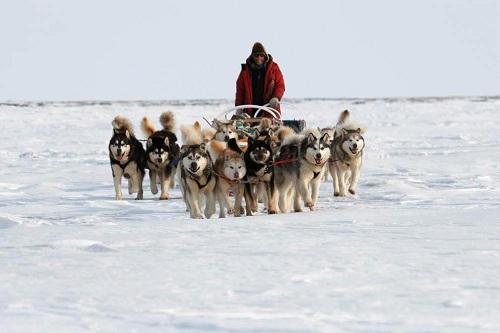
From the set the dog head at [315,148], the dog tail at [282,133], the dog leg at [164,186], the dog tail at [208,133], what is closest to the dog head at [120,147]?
the dog leg at [164,186]

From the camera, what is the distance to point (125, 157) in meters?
9.84

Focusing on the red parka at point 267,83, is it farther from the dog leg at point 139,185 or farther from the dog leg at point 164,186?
the dog leg at point 139,185

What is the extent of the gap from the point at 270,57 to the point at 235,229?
4.24 metres

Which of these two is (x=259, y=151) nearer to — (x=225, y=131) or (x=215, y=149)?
(x=215, y=149)

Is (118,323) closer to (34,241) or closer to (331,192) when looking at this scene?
(34,241)

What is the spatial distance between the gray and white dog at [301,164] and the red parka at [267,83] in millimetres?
1942

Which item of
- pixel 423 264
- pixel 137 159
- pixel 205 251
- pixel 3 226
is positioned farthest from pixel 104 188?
pixel 423 264

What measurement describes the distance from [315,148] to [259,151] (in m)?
0.54

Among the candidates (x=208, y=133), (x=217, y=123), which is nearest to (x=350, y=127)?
(x=217, y=123)

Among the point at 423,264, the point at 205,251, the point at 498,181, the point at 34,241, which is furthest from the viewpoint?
the point at 498,181

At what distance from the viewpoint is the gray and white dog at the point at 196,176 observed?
7.56 metres

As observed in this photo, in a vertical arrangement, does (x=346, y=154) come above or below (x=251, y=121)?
below

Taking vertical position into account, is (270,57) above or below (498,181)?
above

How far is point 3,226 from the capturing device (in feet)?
22.6
